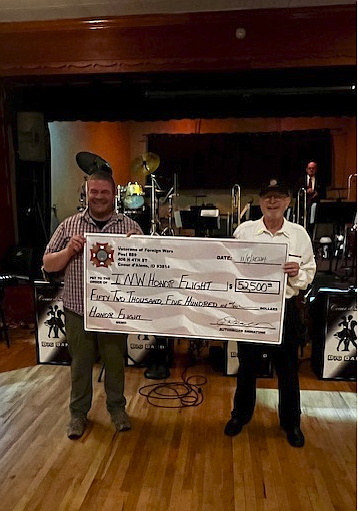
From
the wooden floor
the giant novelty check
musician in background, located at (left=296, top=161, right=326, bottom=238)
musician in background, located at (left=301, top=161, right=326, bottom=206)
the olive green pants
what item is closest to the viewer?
the wooden floor

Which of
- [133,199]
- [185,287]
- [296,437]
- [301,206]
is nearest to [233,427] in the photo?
[296,437]

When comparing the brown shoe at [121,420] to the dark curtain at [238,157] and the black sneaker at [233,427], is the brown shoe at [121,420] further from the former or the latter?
the dark curtain at [238,157]

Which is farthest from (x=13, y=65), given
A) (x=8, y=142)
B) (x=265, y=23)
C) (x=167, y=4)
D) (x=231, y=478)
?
(x=231, y=478)

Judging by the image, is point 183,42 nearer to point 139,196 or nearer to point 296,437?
point 139,196

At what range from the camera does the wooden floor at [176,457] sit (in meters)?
2.01

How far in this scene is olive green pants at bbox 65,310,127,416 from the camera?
2.49 meters

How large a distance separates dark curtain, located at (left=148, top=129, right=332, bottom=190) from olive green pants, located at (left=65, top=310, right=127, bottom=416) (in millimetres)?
4482

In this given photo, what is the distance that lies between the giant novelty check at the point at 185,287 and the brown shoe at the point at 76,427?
1.92 feet

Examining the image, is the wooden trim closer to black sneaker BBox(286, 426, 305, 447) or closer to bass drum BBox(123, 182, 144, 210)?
bass drum BBox(123, 182, 144, 210)

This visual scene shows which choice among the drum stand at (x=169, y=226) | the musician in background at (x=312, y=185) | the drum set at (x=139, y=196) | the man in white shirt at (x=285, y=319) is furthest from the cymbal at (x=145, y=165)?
the man in white shirt at (x=285, y=319)

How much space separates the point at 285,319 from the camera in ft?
7.68

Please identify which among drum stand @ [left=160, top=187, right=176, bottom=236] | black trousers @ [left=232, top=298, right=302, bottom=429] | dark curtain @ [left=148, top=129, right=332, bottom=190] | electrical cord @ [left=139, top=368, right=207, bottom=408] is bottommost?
electrical cord @ [left=139, top=368, right=207, bottom=408]

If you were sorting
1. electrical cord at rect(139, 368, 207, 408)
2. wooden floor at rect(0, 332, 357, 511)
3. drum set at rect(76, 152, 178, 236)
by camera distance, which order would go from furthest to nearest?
drum set at rect(76, 152, 178, 236) → electrical cord at rect(139, 368, 207, 408) → wooden floor at rect(0, 332, 357, 511)

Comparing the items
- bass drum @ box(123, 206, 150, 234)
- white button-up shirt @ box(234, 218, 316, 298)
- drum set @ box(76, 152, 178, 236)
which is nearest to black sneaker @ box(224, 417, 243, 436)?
white button-up shirt @ box(234, 218, 316, 298)
